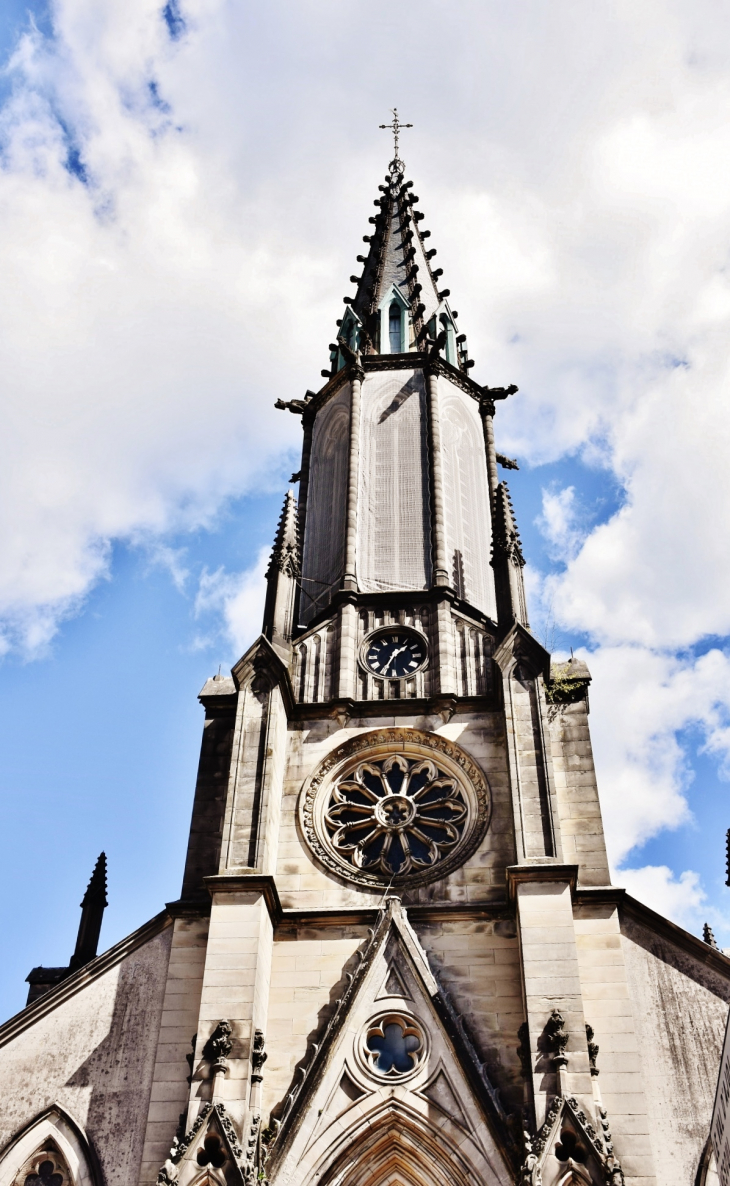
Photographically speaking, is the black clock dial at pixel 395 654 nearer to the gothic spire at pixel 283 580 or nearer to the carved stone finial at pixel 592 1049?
the gothic spire at pixel 283 580

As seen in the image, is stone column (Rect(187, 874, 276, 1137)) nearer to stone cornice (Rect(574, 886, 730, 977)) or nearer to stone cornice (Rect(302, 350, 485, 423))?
stone cornice (Rect(574, 886, 730, 977))

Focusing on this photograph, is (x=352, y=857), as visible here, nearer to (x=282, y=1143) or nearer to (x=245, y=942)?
(x=245, y=942)

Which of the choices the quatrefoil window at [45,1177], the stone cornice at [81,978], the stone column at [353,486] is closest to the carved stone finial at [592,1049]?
the stone cornice at [81,978]

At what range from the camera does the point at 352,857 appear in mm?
20047

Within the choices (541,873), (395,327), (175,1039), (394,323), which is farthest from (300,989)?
(394,323)

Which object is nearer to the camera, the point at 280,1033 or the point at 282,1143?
the point at 282,1143

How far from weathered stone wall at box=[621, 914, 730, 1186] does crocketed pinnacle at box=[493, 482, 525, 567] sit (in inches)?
332

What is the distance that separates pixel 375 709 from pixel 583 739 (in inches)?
150

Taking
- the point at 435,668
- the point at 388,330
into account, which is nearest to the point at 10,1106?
the point at 435,668

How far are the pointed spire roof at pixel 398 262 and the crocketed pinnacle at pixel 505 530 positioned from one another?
7.21 m

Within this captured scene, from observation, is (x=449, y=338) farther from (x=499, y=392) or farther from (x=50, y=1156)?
(x=50, y=1156)

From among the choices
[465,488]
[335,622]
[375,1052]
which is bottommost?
[375,1052]

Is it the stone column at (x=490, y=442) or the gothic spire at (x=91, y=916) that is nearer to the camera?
the gothic spire at (x=91, y=916)

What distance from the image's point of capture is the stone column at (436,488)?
24.8 meters
